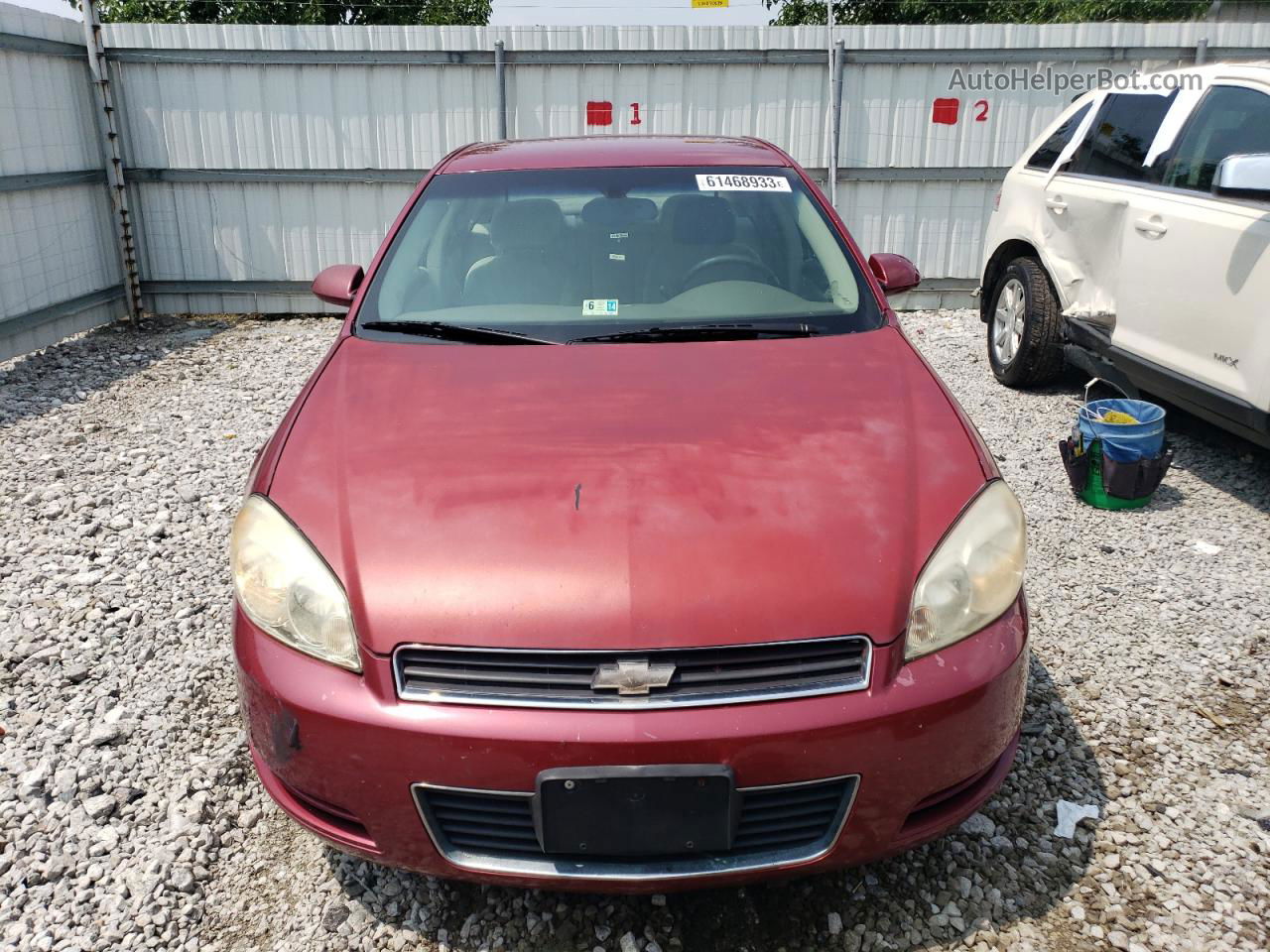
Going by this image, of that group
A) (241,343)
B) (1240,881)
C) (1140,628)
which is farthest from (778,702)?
(241,343)

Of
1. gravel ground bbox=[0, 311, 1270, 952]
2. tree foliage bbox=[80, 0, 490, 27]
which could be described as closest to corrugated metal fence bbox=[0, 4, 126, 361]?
gravel ground bbox=[0, 311, 1270, 952]

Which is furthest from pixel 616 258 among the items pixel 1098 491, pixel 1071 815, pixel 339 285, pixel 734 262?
pixel 1098 491

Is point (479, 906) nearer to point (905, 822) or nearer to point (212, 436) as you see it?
point (905, 822)

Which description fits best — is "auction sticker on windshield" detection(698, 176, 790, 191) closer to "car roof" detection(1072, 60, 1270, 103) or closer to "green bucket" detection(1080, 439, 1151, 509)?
"green bucket" detection(1080, 439, 1151, 509)

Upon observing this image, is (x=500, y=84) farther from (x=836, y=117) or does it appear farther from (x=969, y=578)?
(x=969, y=578)

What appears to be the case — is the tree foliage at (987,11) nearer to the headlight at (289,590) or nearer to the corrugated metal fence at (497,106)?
the corrugated metal fence at (497,106)

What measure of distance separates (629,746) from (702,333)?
4.61 feet

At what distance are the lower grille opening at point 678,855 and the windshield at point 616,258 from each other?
4.58ft

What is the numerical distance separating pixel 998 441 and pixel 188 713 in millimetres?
4210

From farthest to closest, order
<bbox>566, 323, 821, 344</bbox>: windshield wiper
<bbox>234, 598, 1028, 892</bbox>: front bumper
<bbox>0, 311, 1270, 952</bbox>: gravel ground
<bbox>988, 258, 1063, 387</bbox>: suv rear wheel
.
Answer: <bbox>988, 258, 1063, 387</bbox>: suv rear wheel → <bbox>566, 323, 821, 344</bbox>: windshield wiper → <bbox>0, 311, 1270, 952</bbox>: gravel ground → <bbox>234, 598, 1028, 892</bbox>: front bumper

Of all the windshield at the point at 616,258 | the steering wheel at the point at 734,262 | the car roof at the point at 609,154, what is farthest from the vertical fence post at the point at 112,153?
the steering wheel at the point at 734,262

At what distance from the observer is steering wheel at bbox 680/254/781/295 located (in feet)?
10.1

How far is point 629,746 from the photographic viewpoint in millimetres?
1736

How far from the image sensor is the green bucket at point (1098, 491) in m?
4.43
